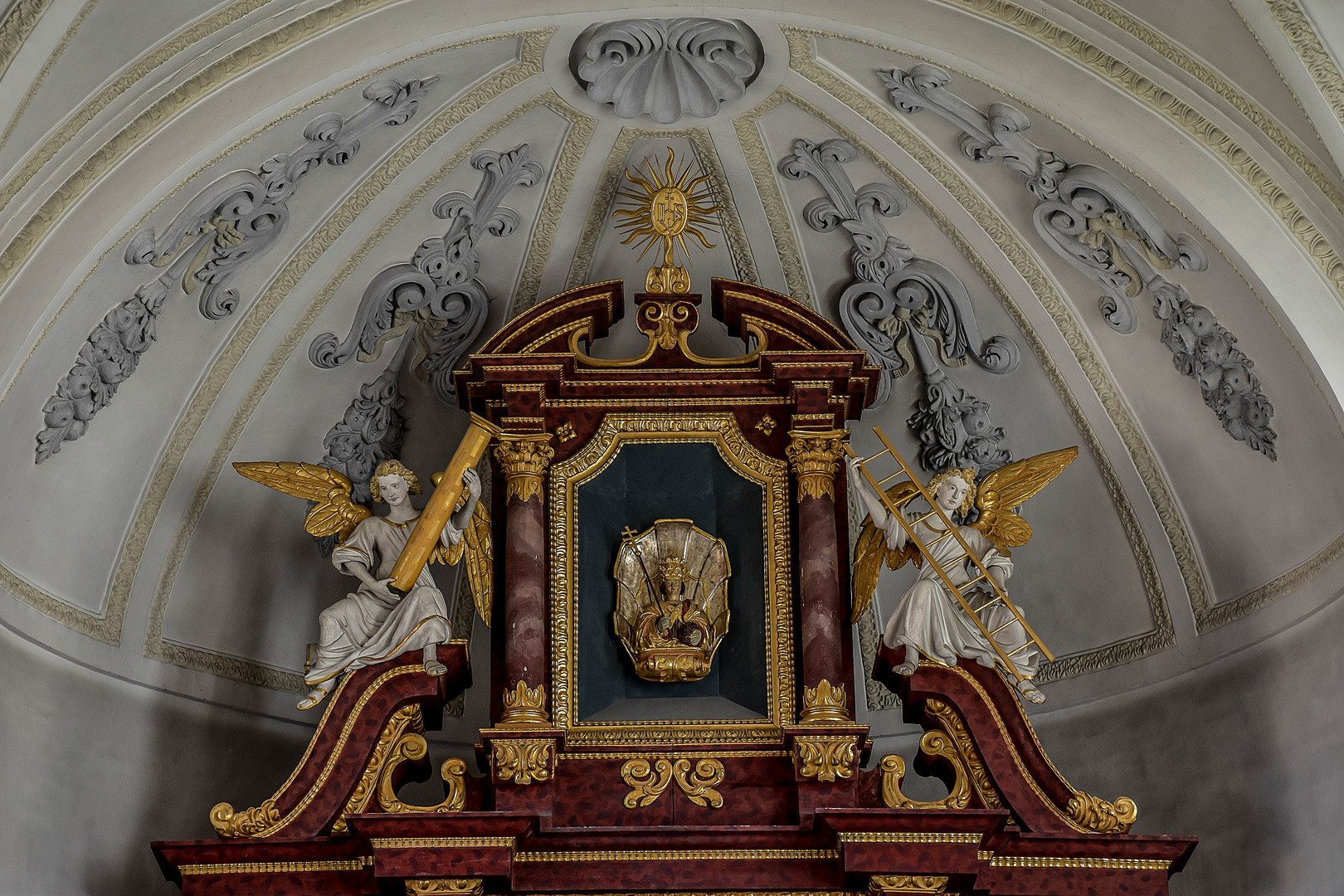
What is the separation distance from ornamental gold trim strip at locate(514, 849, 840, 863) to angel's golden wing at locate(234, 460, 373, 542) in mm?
2501

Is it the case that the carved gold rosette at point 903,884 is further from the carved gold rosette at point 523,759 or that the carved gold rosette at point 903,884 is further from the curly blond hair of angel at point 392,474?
the curly blond hair of angel at point 392,474

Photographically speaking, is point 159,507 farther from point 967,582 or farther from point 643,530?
point 967,582

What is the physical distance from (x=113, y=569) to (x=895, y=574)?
5364 mm

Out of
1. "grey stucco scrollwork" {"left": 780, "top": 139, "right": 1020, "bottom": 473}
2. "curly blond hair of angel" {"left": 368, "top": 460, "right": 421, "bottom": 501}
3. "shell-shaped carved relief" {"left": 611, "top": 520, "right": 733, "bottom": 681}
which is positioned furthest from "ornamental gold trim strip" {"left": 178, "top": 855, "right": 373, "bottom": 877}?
"grey stucco scrollwork" {"left": 780, "top": 139, "right": 1020, "bottom": 473}

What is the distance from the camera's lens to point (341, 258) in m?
12.7

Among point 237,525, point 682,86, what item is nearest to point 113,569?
point 237,525

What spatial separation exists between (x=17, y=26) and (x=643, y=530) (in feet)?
15.2

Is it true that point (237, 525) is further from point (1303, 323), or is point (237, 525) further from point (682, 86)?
point (1303, 323)

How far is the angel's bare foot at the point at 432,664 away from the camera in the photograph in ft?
36.5

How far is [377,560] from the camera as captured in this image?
11883 millimetres

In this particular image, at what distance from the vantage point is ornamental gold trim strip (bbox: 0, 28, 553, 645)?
11062 mm

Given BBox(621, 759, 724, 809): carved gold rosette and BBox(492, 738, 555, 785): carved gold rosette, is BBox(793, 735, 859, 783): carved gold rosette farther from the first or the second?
BBox(492, 738, 555, 785): carved gold rosette

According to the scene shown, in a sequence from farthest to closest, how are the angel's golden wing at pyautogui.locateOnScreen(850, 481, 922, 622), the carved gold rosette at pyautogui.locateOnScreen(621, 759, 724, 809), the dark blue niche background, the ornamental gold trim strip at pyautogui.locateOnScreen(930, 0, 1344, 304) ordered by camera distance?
the angel's golden wing at pyautogui.locateOnScreen(850, 481, 922, 622) < the dark blue niche background < the carved gold rosette at pyautogui.locateOnScreen(621, 759, 724, 809) < the ornamental gold trim strip at pyautogui.locateOnScreen(930, 0, 1344, 304)

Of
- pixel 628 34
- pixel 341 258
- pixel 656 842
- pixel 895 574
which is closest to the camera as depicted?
pixel 656 842
